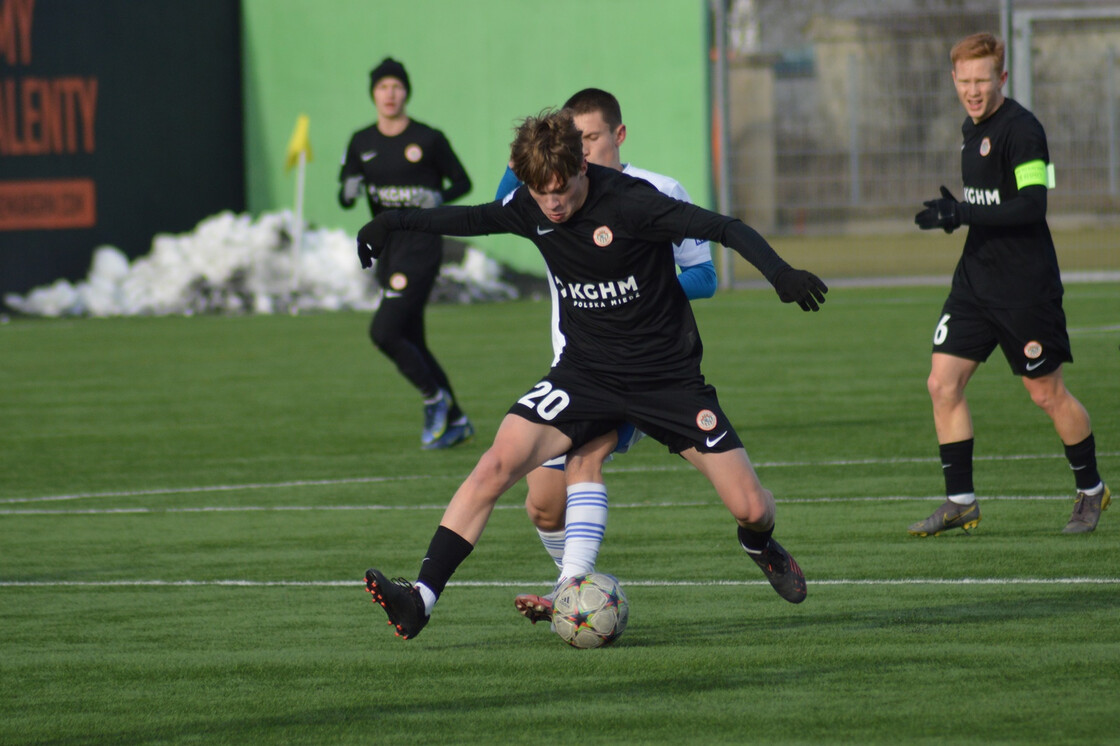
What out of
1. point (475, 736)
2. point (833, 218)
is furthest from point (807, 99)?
point (475, 736)

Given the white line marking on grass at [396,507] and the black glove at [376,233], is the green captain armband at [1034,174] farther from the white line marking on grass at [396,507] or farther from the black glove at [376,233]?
the black glove at [376,233]

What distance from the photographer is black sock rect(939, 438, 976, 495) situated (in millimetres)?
7637

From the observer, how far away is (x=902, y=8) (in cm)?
2372

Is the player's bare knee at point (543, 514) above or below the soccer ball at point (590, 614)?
above

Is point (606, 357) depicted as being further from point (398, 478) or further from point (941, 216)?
point (398, 478)

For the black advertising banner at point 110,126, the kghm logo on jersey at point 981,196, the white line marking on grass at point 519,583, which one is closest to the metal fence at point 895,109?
the black advertising banner at point 110,126

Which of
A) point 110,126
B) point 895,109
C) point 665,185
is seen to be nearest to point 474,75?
point 110,126

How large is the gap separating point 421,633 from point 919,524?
8.22 ft

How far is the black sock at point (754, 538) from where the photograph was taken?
235 inches

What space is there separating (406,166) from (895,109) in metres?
13.5

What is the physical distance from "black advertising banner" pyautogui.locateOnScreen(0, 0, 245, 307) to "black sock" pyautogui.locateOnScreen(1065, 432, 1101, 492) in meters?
17.7

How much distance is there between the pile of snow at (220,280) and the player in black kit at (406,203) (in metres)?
11.7

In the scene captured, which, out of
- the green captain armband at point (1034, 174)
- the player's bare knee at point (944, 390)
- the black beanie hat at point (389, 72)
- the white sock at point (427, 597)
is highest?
the black beanie hat at point (389, 72)

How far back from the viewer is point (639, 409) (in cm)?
581
